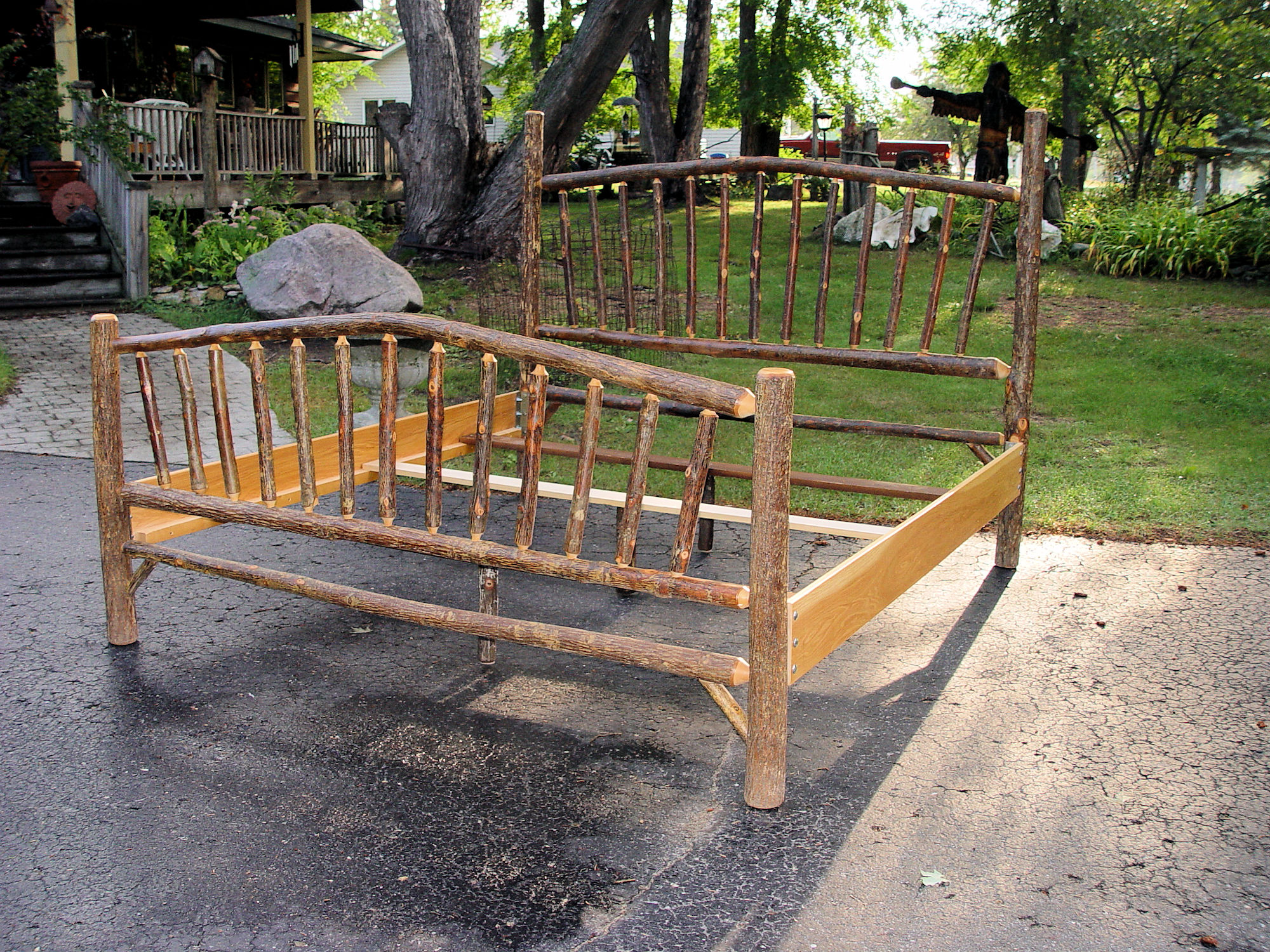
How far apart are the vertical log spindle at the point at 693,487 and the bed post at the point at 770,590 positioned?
130mm

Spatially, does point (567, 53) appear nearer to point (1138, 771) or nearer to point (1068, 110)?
point (1068, 110)

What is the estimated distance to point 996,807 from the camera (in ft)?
10.6

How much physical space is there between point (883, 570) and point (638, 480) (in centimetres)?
103

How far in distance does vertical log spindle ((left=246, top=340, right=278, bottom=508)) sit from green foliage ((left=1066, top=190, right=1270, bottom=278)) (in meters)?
12.8

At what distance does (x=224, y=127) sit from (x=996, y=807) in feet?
55.6

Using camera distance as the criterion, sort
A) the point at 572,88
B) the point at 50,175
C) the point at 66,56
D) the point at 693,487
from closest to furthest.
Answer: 1. the point at 693,487
2. the point at 572,88
3. the point at 50,175
4. the point at 66,56

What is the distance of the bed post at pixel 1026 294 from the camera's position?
4934 millimetres

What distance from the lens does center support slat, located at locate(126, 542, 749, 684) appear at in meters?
3.07

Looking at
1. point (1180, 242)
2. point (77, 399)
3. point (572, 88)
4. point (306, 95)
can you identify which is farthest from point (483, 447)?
point (306, 95)

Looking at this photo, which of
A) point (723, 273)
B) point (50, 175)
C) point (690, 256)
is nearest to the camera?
point (690, 256)

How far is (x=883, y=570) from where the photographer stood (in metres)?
3.61

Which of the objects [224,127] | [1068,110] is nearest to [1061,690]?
[224,127]

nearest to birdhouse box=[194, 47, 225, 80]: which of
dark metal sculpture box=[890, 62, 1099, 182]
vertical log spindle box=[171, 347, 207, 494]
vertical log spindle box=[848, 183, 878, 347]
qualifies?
dark metal sculpture box=[890, 62, 1099, 182]

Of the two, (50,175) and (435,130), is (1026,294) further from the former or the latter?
(50,175)
